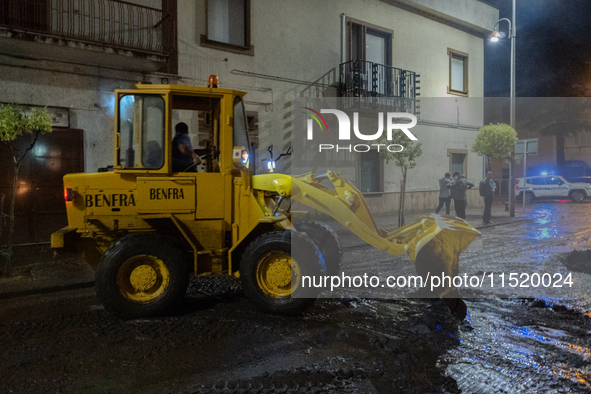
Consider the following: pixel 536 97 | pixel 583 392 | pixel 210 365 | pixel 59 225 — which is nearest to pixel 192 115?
pixel 210 365

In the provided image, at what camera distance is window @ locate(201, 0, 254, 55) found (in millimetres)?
12742

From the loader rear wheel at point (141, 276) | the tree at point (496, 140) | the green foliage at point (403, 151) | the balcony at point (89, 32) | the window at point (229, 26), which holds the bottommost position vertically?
the loader rear wheel at point (141, 276)

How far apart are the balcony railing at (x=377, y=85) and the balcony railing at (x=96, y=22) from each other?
21.2 ft

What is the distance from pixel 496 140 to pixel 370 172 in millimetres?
4767

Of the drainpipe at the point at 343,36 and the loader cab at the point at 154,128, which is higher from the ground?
the drainpipe at the point at 343,36

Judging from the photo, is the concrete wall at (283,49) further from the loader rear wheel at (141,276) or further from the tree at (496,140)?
the loader rear wheel at (141,276)

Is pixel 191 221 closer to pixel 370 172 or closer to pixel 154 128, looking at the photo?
pixel 154 128

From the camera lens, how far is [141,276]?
206 inches

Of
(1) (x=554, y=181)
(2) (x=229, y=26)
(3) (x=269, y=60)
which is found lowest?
(1) (x=554, y=181)

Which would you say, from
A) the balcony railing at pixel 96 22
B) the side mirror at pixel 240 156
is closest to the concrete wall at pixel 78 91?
the balcony railing at pixel 96 22

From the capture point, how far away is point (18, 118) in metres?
7.41

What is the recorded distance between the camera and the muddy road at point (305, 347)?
3590 mm

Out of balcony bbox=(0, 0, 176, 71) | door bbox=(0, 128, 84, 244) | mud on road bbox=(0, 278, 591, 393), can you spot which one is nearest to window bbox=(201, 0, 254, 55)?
balcony bbox=(0, 0, 176, 71)

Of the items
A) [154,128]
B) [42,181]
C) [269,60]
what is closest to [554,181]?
[269,60]
